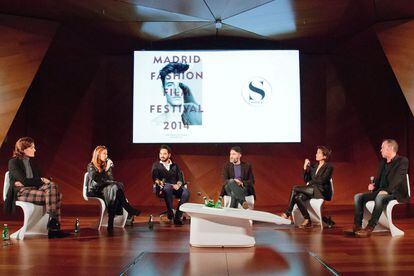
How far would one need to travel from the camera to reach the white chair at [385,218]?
529cm

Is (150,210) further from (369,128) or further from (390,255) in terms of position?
(390,255)

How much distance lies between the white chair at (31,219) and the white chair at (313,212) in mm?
3111

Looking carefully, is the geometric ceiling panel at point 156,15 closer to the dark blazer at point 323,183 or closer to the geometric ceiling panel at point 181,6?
the geometric ceiling panel at point 181,6

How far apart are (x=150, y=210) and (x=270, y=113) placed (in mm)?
2614

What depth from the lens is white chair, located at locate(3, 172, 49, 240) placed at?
4957 millimetres

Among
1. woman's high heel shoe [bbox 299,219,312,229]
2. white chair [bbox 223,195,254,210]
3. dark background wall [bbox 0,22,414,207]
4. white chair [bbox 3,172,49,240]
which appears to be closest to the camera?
white chair [bbox 3,172,49,240]

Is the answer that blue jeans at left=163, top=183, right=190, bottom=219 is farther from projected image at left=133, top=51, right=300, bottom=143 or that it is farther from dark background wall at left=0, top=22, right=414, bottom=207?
dark background wall at left=0, top=22, right=414, bottom=207

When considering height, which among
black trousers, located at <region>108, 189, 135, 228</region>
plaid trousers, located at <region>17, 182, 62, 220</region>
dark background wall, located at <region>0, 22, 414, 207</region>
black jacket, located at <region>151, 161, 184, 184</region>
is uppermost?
dark background wall, located at <region>0, 22, 414, 207</region>

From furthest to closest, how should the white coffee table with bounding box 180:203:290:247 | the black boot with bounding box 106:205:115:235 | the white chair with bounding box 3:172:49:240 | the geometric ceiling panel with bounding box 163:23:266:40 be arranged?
the geometric ceiling panel with bounding box 163:23:266:40 < the black boot with bounding box 106:205:115:235 < the white chair with bounding box 3:172:49:240 < the white coffee table with bounding box 180:203:290:247

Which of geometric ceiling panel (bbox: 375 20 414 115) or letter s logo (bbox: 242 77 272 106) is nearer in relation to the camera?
geometric ceiling panel (bbox: 375 20 414 115)

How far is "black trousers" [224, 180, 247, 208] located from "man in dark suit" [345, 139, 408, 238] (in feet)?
5.02

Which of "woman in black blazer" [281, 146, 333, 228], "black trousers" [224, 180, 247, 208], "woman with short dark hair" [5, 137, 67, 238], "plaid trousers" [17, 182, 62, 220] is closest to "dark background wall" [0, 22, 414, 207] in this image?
"black trousers" [224, 180, 247, 208]

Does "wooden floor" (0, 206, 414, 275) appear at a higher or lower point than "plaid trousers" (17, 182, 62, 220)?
lower

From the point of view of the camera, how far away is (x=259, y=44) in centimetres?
868
